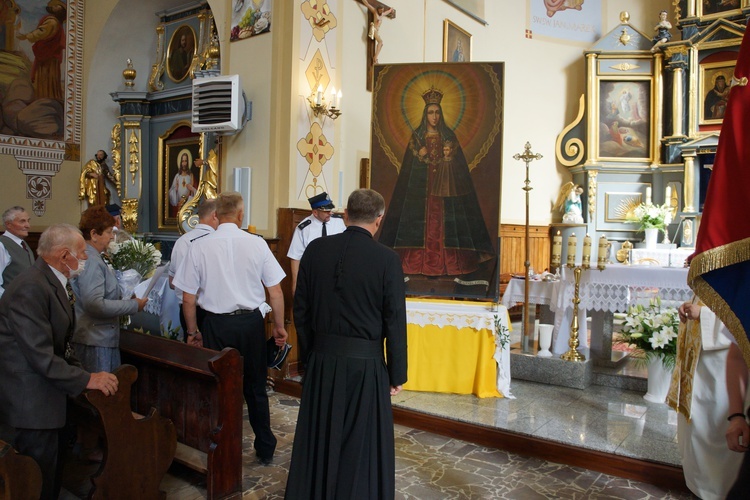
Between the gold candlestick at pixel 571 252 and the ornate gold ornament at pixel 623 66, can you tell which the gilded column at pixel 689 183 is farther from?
the gold candlestick at pixel 571 252

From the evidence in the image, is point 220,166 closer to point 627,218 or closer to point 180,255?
point 180,255

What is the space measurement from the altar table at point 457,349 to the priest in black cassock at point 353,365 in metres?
2.57

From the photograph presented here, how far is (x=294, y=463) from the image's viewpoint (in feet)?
9.12

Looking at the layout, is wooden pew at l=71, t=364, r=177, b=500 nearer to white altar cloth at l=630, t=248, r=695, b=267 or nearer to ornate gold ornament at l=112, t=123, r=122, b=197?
ornate gold ornament at l=112, t=123, r=122, b=197

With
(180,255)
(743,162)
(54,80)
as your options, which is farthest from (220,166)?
(743,162)

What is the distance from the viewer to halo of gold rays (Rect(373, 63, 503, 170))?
5.41 meters

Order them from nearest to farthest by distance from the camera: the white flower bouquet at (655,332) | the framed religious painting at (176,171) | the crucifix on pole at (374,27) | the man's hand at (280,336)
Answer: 1. the man's hand at (280,336)
2. the white flower bouquet at (655,332)
3. the crucifix on pole at (374,27)
4. the framed religious painting at (176,171)

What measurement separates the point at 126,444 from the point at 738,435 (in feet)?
8.87

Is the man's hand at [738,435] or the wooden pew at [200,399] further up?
the man's hand at [738,435]

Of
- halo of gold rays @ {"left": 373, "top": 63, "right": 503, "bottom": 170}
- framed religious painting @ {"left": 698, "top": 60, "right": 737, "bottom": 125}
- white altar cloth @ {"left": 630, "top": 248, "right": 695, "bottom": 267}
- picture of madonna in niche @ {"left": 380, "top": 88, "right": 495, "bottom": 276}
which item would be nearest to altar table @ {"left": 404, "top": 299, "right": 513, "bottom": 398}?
picture of madonna in niche @ {"left": 380, "top": 88, "right": 495, "bottom": 276}

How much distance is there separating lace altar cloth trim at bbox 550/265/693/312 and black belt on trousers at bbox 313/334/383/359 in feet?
12.0

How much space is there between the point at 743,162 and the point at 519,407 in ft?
12.3

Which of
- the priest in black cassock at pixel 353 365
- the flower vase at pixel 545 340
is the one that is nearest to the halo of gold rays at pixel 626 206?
the flower vase at pixel 545 340

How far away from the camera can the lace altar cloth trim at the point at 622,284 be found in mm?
5457
